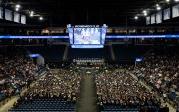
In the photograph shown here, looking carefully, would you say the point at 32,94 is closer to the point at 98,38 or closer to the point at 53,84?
the point at 53,84

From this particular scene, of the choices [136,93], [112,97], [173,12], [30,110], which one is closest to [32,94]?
[30,110]

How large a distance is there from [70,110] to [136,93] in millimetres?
8265

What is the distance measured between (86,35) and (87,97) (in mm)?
15440

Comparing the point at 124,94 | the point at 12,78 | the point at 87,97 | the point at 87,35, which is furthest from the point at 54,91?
→ the point at 87,35

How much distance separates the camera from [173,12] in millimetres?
47531

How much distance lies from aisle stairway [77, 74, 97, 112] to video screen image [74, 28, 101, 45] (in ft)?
19.8

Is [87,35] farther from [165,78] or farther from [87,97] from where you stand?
[87,97]

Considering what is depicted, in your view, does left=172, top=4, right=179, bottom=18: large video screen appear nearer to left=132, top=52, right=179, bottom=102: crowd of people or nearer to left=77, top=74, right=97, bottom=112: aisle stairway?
left=132, top=52, right=179, bottom=102: crowd of people

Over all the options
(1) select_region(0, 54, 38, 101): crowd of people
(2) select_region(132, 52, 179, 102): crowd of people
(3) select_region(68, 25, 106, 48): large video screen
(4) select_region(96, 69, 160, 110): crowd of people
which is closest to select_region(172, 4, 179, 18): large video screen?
(2) select_region(132, 52, 179, 102): crowd of people

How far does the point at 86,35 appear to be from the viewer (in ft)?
158

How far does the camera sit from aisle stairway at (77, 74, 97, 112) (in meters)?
30.0

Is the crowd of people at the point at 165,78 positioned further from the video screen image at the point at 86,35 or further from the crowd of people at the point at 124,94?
the video screen image at the point at 86,35

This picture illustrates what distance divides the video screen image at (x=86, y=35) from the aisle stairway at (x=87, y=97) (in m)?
6.03

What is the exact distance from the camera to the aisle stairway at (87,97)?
30.0m
